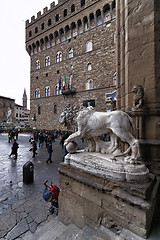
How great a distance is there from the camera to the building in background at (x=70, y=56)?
17.0 m

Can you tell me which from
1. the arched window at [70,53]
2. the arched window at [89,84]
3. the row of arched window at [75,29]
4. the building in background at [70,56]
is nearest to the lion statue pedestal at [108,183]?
the building in background at [70,56]

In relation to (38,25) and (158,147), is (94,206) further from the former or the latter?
(38,25)

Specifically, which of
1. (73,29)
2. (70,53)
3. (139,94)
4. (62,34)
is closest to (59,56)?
(70,53)

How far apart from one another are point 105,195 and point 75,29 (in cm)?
2393

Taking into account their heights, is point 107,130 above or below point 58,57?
below

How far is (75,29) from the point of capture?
64.6 ft

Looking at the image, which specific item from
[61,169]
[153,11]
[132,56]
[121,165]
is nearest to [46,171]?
[61,169]

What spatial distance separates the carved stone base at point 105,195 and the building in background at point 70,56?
15.9 m

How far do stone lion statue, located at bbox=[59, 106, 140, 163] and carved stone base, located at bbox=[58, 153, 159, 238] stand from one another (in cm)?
30

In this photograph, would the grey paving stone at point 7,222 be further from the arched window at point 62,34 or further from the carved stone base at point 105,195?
the arched window at point 62,34

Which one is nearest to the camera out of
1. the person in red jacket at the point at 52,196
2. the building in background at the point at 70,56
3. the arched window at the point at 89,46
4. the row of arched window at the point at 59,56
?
the person in red jacket at the point at 52,196

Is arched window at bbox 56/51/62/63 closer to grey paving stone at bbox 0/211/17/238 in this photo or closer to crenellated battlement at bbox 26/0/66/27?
crenellated battlement at bbox 26/0/66/27

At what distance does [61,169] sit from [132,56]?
2752 millimetres

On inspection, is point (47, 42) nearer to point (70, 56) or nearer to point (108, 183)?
point (70, 56)
